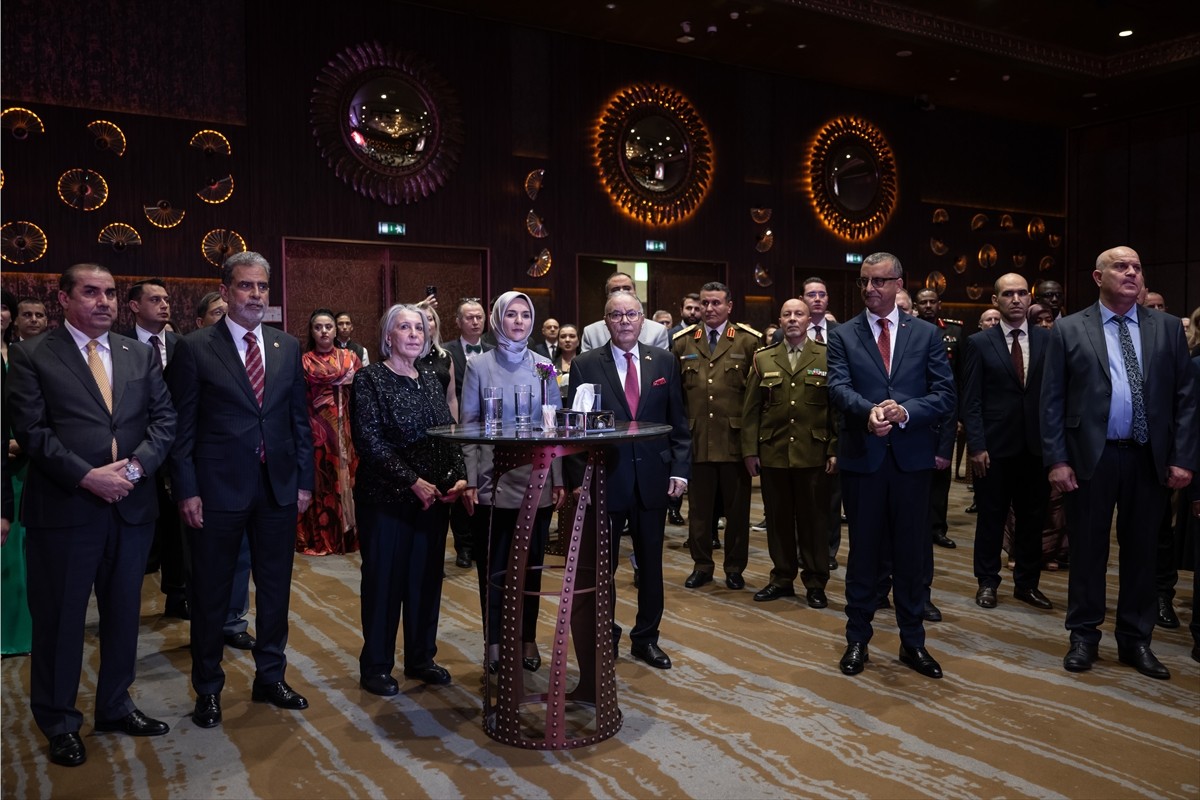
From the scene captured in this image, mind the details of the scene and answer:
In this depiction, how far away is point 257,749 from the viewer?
311 centimetres

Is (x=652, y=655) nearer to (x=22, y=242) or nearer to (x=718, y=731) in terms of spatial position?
(x=718, y=731)

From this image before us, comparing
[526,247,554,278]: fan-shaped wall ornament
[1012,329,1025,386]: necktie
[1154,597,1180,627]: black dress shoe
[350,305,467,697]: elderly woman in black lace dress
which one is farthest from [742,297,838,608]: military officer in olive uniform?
[526,247,554,278]: fan-shaped wall ornament

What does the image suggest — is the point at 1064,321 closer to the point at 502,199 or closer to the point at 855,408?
the point at 855,408

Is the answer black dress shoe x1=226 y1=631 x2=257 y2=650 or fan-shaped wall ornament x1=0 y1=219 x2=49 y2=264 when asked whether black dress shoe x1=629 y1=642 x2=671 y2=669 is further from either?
fan-shaped wall ornament x1=0 y1=219 x2=49 y2=264

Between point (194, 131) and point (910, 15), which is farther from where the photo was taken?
point (910, 15)

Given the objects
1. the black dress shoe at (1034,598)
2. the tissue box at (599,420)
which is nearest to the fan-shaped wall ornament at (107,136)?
the tissue box at (599,420)

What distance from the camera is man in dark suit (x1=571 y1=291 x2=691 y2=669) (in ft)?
12.5

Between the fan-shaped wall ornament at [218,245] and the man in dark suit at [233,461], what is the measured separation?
4857 millimetres

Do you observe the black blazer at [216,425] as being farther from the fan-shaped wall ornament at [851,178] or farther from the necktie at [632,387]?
the fan-shaped wall ornament at [851,178]

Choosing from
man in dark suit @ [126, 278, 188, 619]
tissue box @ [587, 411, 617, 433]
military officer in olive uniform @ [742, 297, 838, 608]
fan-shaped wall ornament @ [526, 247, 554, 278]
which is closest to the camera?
tissue box @ [587, 411, 617, 433]

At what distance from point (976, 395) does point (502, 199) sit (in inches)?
219

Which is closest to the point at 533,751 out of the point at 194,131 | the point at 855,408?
the point at 855,408

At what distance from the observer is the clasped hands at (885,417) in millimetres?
3611

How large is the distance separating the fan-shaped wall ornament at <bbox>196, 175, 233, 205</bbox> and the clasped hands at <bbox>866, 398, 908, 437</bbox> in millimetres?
6256
